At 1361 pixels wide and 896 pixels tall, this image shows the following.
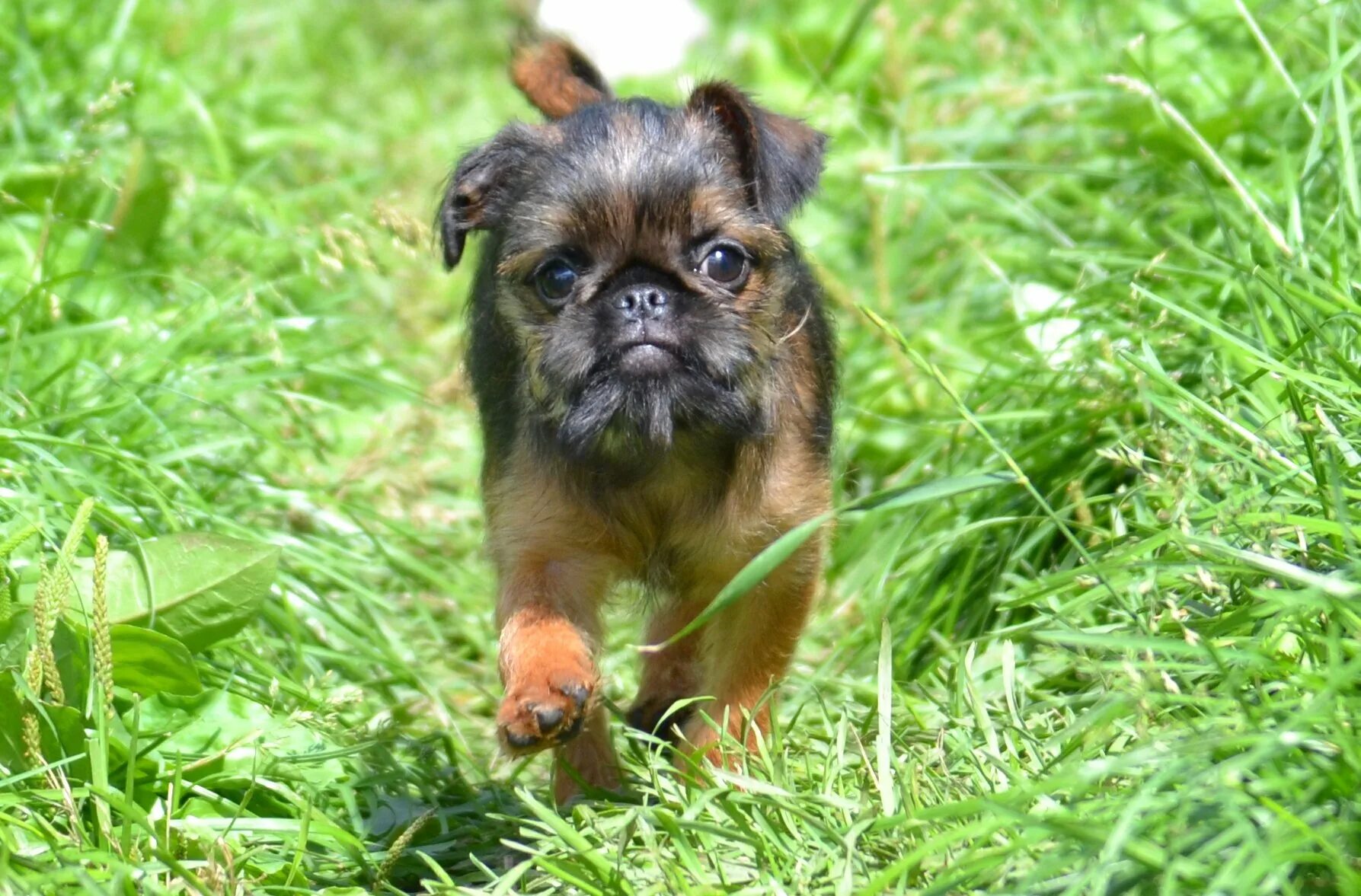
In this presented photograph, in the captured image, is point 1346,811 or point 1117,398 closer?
point 1346,811

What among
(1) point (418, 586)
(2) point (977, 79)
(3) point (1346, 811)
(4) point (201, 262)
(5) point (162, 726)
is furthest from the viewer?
(2) point (977, 79)

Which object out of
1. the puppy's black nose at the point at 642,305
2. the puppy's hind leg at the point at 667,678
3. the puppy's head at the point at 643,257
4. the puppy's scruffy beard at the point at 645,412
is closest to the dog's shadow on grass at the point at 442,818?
the puppy's hind leg at the point at 667,678

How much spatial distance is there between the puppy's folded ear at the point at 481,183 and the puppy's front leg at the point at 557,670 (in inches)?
35.3

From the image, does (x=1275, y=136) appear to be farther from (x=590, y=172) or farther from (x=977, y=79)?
(x=590, y=172)

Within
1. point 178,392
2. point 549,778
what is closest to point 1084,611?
point 549,778

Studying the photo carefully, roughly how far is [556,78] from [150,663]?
2386 millimetres

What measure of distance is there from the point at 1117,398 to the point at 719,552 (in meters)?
1.35

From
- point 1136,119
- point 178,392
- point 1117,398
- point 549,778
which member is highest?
point 1136,119

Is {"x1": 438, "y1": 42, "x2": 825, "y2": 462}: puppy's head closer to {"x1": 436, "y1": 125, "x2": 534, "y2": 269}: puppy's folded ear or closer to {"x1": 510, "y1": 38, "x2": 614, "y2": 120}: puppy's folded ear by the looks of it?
{"x1": 436, "y1": 125, "x2": 534, "y2": 269}: puppy's folded ear

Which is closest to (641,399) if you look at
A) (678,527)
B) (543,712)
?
(678,527)

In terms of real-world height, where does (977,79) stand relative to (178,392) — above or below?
above

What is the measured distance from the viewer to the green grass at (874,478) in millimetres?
3016

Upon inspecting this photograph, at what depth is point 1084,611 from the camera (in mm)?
3807

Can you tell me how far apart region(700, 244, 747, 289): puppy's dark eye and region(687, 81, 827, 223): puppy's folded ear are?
151 mm
